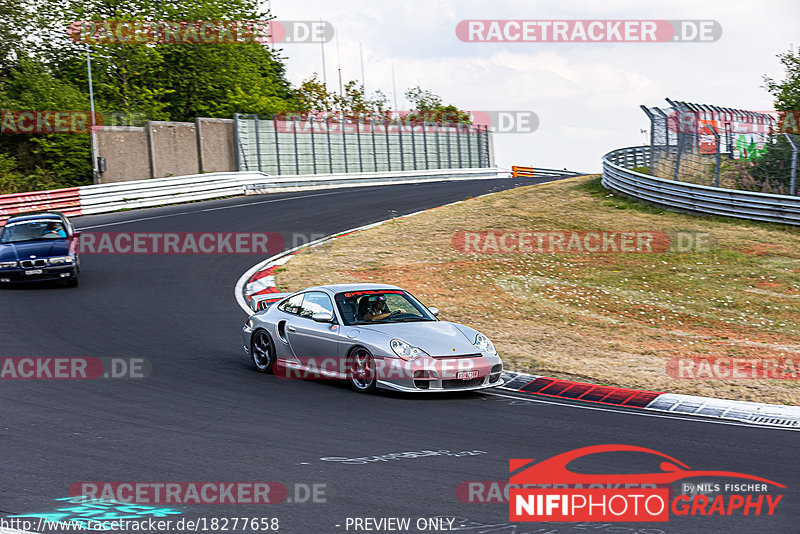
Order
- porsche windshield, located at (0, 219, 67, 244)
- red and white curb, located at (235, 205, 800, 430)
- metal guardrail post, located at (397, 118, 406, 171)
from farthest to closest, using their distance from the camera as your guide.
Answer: metal guardrail post, located at (397, 118, 406, 171) < porsche windshield, located at (0, 219, 67, 244) < red and white curb, located at (235, 205, 800, 430)

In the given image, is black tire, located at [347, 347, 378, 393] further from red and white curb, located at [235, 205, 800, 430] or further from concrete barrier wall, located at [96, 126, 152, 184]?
concrete barrier wall, located at [96, 126, 152, 184]

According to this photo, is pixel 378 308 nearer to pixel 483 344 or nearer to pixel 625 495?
pixel 483 344

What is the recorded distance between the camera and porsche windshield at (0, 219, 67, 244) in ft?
61.3

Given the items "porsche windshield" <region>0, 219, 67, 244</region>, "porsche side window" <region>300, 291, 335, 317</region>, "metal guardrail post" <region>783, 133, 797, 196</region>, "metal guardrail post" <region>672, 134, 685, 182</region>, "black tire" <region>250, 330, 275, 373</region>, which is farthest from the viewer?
"metal guardrail post" <region>672, 134, 685, 182</region>

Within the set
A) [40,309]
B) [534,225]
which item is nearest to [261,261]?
[40,309]

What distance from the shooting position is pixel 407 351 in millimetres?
10078

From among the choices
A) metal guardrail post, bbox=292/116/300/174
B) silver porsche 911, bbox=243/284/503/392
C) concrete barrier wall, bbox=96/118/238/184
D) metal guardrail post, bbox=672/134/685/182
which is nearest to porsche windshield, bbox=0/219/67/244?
silver porsche 911, bbox=243/284/503/392

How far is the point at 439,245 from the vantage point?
23.0 meters

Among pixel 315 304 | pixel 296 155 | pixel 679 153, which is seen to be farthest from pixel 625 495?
pixel 296 155

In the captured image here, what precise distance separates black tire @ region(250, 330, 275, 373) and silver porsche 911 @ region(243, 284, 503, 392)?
0.01m

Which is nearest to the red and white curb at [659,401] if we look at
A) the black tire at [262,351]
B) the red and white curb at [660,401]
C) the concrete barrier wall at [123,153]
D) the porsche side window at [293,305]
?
the red and white curb at [660,401]

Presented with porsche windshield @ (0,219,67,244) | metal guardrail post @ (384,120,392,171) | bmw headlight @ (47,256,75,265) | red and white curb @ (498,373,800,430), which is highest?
metal guardrail post @ (384,120,392,171)

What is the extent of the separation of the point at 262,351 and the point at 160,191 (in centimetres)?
2245

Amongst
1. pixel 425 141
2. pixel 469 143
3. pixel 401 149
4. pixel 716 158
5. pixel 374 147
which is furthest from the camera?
pixel 469 143
